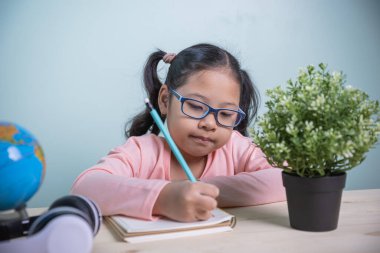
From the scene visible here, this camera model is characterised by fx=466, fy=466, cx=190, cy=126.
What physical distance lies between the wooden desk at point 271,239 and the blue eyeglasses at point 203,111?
0.30 m

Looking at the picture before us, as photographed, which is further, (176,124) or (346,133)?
(176,124)

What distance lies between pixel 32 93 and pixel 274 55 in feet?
3.24

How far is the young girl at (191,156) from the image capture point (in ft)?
2.48

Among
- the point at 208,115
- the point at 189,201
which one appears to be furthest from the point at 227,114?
the point at 189,201

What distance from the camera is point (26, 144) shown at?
0.57 meters

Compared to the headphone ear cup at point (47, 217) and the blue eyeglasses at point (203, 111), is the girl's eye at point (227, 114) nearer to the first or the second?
the blue eyeglasses at point (203, 111)

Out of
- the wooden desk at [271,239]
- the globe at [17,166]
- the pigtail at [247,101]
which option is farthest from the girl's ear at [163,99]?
the globe at [17,166]

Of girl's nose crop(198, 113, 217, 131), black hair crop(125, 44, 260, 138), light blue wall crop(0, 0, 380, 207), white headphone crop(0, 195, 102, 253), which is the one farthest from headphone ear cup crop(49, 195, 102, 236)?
light blue wall crop(0, 0, 380, 207)

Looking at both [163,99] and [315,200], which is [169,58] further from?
[315,200]

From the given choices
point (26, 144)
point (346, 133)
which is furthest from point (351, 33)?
point (26, 144)

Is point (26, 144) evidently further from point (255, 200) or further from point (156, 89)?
point (156, 89)

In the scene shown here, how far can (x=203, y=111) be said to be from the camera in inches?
41.7

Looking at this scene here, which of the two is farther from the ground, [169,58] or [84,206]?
[169,58]

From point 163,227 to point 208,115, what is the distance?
0.40 meters
